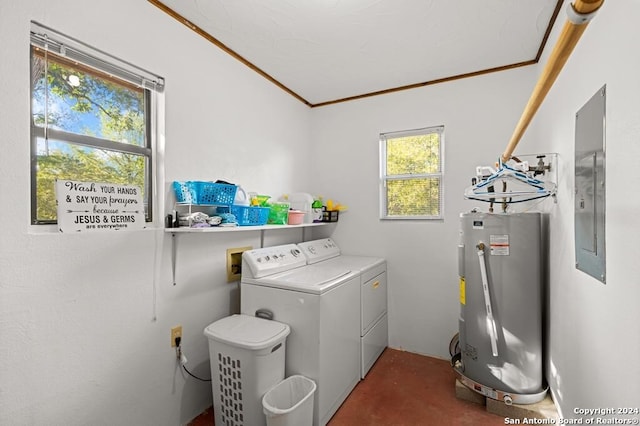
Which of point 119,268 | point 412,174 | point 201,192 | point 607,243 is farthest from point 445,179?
point 119,268

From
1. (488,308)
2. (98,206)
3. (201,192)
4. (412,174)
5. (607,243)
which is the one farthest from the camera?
(412,174)

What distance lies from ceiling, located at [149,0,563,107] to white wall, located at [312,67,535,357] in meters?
0.20

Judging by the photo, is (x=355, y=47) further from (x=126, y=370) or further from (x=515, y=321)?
(x=126, y=370)

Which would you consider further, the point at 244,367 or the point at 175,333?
the point at 175,333

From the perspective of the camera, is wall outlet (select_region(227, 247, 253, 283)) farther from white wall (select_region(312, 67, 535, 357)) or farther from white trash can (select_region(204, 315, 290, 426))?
white wall (select_region(312, 67, 535, 357))

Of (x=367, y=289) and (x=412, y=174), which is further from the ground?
(x=412, y=174)

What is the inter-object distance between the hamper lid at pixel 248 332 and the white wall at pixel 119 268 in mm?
279

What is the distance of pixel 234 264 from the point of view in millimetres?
2318

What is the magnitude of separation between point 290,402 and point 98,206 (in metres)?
1.56

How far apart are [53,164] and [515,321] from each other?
2.73 metres

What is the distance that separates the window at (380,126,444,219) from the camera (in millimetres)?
2879

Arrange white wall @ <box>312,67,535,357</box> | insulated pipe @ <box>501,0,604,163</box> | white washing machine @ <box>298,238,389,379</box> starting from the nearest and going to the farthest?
insulated pipe @ <box>501,0,604,163</box>, white washing machine @ <box>298,238,389,379</box>, white wall @ <box>312,67,535,357</box>

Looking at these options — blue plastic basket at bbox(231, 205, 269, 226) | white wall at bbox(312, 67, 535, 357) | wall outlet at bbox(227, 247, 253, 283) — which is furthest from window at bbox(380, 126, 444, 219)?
wall outlet at bbox(227, 247, 253, 283)

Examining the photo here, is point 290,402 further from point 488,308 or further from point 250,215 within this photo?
point 488,308
